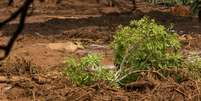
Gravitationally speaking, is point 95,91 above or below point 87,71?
below

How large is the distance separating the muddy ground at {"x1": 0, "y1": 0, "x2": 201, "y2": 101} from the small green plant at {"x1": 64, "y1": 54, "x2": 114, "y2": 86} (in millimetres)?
108

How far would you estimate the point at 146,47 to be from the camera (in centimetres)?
636

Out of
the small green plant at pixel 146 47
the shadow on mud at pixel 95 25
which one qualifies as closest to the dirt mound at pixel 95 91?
the small green plant at pixel 146 47

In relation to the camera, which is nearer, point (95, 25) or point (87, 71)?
point (87, 71)

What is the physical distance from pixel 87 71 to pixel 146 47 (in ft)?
2.53

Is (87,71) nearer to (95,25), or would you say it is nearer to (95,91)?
(95,91)

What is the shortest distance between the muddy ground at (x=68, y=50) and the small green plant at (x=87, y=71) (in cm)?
11

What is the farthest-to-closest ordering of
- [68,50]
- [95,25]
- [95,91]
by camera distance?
1. [95,25]
2. [68,50]
3. [95,91]

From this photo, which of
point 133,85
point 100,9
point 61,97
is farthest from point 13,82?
point 100,9

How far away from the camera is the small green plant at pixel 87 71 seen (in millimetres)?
6164

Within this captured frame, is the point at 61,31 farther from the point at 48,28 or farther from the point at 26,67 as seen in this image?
the point at 26,67

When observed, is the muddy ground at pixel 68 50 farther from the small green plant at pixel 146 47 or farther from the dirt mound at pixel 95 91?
the small green plant at pixel 146 47

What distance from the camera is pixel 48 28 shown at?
13.8m

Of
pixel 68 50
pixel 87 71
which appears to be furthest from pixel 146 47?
pixel 68 50
